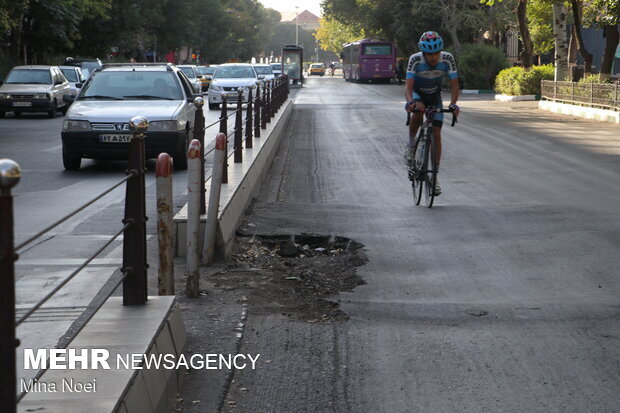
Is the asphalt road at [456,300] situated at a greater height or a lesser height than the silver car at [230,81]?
lesser

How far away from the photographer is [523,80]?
44.3m

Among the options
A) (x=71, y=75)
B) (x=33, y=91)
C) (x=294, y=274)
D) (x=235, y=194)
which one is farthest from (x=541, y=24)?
(x=294, y=274)

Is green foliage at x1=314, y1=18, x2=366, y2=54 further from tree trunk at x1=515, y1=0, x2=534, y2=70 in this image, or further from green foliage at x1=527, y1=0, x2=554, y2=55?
tree trunk at x1=515, y1=0, x2=534, y2=70

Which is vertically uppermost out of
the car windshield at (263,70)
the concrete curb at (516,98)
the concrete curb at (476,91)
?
the car windshield at (263,70)

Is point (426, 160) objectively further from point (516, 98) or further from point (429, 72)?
point (516, 98)

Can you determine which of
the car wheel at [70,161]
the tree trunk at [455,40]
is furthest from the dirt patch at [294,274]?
the tree trunk at [455,40]

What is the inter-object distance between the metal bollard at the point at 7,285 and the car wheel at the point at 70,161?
1295 centimetres

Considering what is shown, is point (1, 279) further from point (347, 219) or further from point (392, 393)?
point (347, 219)

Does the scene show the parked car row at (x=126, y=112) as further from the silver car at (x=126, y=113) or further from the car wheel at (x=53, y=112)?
the car wheel at (x=53, y=112)

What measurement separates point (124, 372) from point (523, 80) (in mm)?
41906

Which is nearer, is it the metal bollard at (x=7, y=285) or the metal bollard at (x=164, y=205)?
the metal bollard at (x=7, y=285)

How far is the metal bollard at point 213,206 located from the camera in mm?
7902

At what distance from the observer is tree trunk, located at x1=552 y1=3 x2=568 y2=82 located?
37188mm

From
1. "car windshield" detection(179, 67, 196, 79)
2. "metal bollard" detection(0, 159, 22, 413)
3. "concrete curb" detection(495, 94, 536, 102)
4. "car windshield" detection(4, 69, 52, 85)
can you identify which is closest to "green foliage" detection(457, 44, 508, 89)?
"concrete curb" detection(495, 94, 536, 102)
